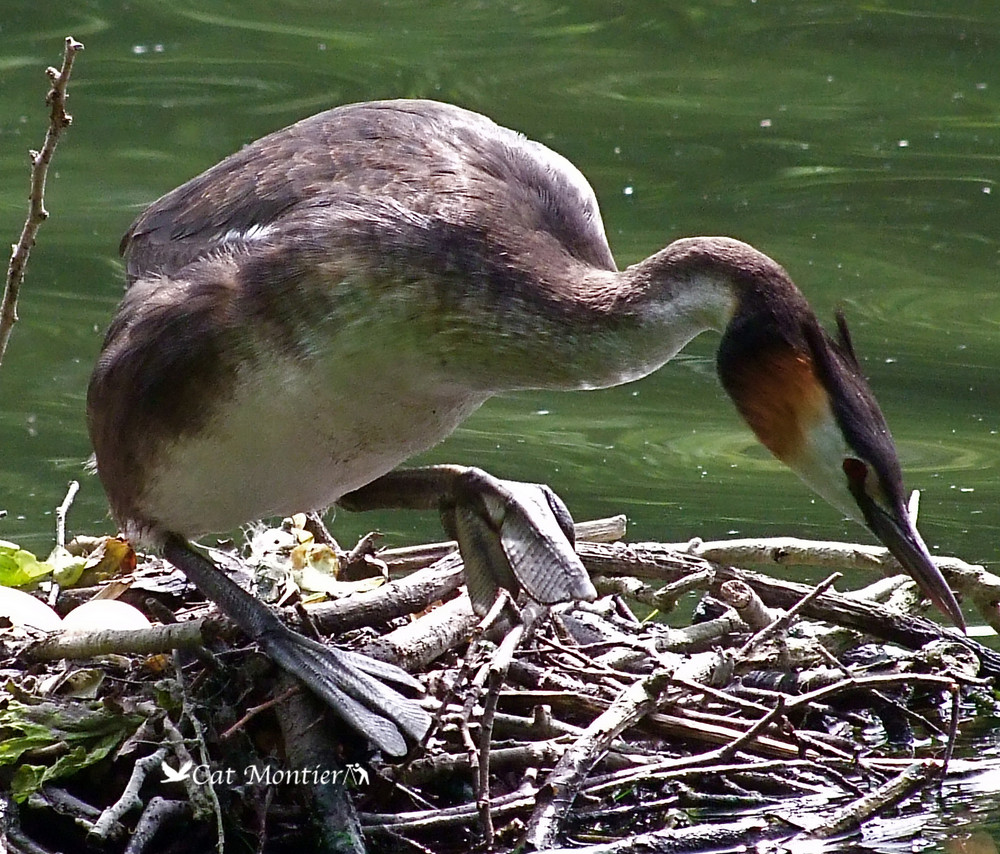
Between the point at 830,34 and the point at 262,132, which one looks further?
the point at 830,34

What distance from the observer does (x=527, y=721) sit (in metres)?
6.36

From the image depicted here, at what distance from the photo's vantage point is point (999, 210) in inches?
502

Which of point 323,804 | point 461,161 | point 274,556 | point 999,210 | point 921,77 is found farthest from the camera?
point 921,77

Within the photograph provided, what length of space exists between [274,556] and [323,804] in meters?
1.53

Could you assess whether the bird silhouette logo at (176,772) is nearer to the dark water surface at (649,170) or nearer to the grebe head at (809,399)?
the grebe head at (809,399)

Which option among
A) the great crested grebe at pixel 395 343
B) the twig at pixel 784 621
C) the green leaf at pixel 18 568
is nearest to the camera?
the great crested grebe at pixel 395 343

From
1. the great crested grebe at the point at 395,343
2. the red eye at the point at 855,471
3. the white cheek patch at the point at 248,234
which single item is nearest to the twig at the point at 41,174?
the great crested grebe at the point at 395,343

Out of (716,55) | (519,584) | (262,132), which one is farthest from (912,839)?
(716,55)

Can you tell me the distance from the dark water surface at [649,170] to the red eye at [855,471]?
2878 millimetres

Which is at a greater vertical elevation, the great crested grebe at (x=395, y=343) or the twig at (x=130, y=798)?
the great crested grebe at (x=395, y=343)

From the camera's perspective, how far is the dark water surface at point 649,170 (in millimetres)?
9633

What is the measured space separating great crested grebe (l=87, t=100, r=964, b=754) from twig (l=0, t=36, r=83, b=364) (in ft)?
1.22

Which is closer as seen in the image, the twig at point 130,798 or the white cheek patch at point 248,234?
the twig at point 130,798

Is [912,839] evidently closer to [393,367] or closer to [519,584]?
[519,584]
